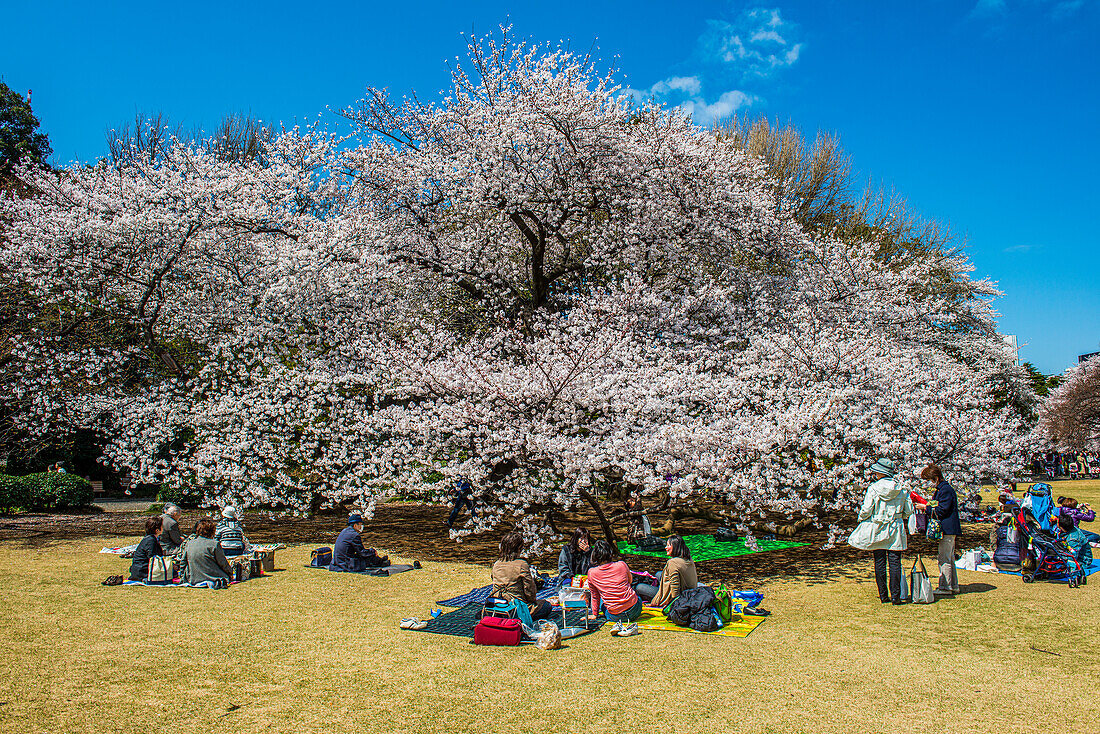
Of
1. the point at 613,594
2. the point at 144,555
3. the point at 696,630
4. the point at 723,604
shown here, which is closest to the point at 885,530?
the point at 723,604

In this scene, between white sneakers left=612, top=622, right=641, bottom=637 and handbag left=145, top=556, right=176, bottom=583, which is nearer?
white sneakers left=612, top=622, right=641, bottom=637

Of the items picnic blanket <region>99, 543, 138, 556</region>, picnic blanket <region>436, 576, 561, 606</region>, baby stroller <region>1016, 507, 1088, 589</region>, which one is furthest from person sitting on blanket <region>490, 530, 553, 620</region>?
picnic blanket <region>99, 543, 138, 556</region>

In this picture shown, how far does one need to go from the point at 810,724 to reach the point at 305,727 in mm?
3699

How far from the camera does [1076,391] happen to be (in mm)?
30281

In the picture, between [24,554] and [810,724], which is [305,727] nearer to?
[810,724]

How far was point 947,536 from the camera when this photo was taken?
9.23 metres

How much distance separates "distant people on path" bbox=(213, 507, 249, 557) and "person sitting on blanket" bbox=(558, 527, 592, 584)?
5.60m

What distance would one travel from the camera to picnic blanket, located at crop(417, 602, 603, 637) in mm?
7473

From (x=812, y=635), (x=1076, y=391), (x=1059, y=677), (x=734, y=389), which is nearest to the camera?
(x=1059, y=677)

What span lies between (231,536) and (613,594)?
705 cm

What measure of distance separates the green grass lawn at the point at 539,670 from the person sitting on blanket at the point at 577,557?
191cm

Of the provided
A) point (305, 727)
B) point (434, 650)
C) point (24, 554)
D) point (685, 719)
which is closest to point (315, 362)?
point (24, 554)

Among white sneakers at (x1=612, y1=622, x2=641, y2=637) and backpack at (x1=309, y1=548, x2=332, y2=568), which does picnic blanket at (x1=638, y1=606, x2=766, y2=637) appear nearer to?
white sneakers at (x1=612, y1=622, x2=641, y2=637)

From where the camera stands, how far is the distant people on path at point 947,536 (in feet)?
29.5
